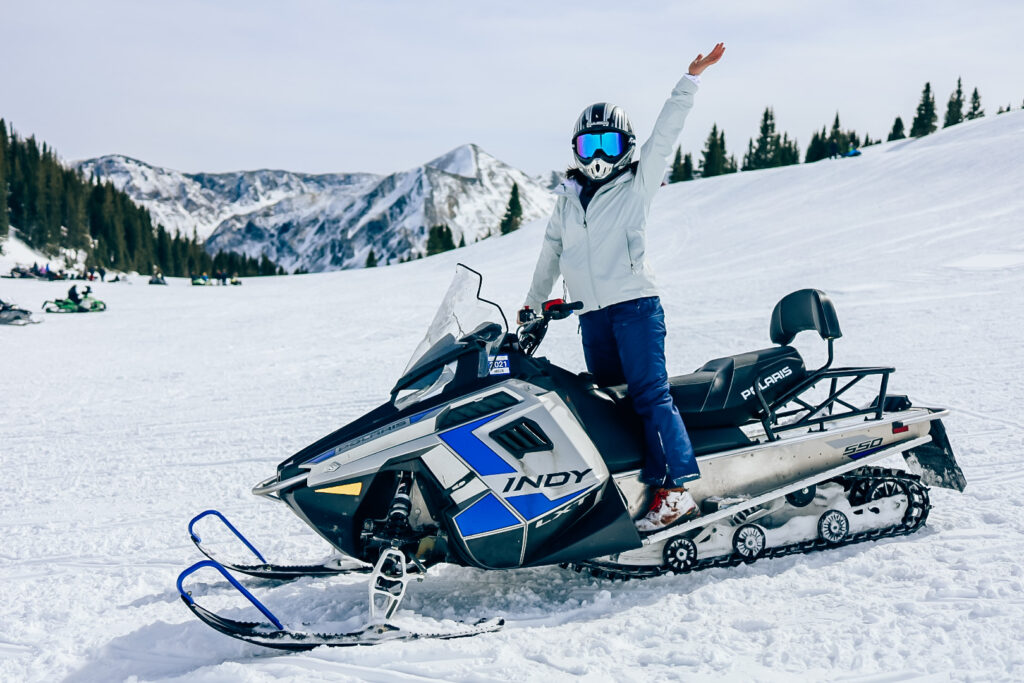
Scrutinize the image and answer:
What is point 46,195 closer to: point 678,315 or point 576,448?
point 678,315

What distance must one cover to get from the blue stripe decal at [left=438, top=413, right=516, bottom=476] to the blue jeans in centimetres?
72

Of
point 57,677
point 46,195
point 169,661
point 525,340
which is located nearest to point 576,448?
point 525,340

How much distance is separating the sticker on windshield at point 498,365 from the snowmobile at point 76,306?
64.1 feet

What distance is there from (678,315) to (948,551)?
7.95 meters

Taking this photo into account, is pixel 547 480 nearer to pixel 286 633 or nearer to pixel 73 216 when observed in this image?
pixel 286 633

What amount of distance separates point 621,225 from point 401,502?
61.4 inches

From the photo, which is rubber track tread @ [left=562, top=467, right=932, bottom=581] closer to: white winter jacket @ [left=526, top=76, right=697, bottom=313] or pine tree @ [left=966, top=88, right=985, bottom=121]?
white winter jacket @ [left=526, top=76, right=697, bottom=313]

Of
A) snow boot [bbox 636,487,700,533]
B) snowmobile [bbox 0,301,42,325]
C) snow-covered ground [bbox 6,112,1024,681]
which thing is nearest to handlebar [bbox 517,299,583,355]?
snow boot [bbox 636,487,700,533]

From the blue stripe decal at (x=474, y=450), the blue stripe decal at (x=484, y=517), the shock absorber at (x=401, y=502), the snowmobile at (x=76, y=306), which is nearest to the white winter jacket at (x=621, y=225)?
the blue stripe decal at (x=474, y=450)

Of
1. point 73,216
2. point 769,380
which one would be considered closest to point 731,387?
point 769,380

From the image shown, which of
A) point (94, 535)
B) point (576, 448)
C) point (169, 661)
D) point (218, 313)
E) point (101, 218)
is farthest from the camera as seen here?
point (101, 218)

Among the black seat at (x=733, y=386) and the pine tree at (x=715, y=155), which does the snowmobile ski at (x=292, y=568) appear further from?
the pine tree at (x=715, y=155)

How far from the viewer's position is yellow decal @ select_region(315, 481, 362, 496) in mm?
2721

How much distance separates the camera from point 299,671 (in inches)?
97.5
